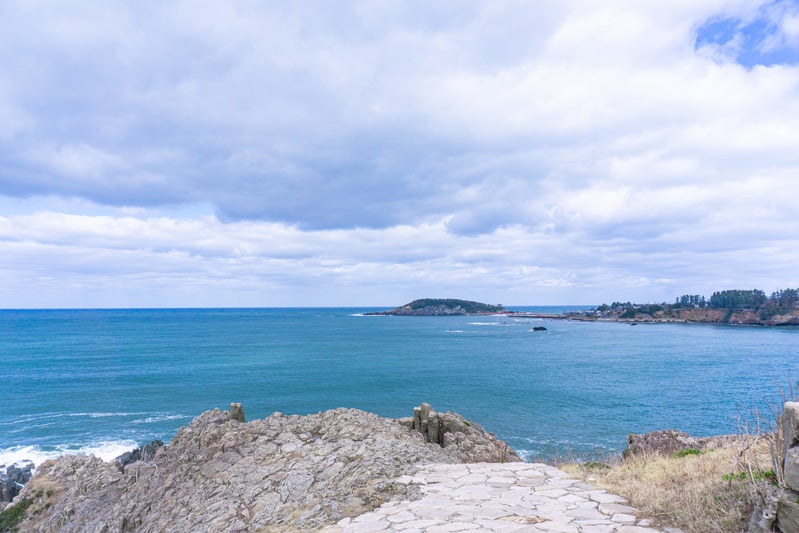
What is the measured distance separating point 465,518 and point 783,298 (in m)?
210

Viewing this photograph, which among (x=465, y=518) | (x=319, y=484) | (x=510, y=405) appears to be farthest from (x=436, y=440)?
(x=510, y=405)

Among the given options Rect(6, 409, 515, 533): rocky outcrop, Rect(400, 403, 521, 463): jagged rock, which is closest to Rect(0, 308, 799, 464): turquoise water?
Rect(400, 403, 521, 463): jagged rock

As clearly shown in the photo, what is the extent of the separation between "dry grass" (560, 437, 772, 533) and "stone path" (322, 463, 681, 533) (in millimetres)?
311

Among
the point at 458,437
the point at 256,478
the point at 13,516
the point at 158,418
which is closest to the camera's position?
the point at 256,478

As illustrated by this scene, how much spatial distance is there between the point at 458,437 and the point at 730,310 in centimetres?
19291

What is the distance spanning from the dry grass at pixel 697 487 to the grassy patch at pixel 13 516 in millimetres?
17565

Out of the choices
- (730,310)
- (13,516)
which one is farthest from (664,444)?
(730,310)

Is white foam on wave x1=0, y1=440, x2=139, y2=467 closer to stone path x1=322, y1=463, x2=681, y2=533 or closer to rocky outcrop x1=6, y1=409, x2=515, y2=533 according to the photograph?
rocky outcrop x1=6, y1=409, x2=515, y2=533

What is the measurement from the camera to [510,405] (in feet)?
118

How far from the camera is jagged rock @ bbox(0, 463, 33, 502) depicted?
19.9m

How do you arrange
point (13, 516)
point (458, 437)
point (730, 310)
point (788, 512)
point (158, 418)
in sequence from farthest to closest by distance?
point (730, 310) < point (158, 418) < point (13, 516) < point (458, 437) < point (788, 512)

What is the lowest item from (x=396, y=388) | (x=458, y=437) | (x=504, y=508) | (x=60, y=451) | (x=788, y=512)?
(x=60, y=451)

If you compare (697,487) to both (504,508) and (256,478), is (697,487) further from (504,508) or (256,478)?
(256,478)

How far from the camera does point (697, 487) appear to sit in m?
7.36
